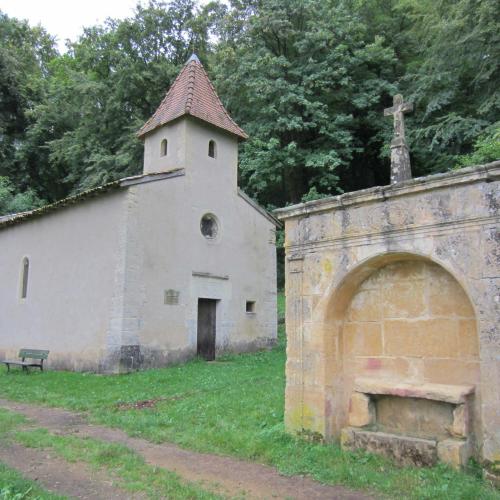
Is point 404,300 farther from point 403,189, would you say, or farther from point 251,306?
point 251,306

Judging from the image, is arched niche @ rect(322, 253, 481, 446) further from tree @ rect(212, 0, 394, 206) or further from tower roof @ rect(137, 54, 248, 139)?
tree @ rect(212, 0, 394, 206)

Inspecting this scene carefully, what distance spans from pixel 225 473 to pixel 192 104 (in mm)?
13590

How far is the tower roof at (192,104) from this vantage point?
16312 mm

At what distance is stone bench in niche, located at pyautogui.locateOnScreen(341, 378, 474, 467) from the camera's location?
191 inches

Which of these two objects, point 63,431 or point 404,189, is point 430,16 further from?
point 63,431

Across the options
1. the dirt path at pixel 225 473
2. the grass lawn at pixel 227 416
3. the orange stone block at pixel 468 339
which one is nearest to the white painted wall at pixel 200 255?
the grass lawn at pixel 227 416

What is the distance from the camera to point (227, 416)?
7.34 meters

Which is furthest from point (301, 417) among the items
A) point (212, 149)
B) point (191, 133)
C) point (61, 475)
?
point (212, 149)

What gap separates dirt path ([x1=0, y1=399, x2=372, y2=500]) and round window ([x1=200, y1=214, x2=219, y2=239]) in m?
9.44

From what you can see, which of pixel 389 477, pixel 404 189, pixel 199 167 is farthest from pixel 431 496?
pixel 199 167

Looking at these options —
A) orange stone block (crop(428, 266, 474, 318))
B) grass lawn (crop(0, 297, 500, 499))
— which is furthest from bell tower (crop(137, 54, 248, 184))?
orange stone block (crop(428, 266, 474, 318))

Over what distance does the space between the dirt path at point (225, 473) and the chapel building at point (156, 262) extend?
6.55 meters

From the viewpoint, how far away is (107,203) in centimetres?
1416

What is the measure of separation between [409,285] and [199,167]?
11.4m
